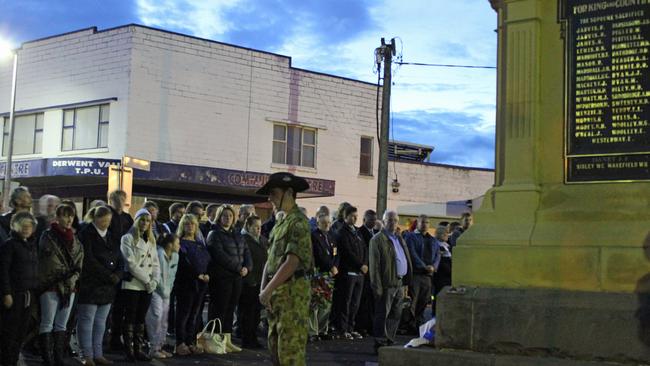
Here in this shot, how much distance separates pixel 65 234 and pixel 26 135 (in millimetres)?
23805

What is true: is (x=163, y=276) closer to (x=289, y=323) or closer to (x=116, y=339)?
(x=116, y=339)

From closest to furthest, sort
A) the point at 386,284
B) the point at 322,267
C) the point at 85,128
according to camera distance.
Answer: the point at 386,284
the point at 322,267
the point at 85,128

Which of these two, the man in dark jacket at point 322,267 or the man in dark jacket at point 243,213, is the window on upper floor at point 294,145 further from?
the man in dark jacket at point 322,267

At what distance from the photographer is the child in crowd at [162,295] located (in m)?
10.7

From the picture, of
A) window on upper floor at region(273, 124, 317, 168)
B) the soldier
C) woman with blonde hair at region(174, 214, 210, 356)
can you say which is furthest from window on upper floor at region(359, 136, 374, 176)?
the soldier

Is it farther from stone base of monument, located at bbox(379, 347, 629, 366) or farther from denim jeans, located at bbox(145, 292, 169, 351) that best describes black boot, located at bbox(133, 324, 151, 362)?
stone base of monument, located at bbox(379, 347, 629, 366)

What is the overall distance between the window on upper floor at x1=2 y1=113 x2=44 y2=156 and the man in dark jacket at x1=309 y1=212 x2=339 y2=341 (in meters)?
20.7

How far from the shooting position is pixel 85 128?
29.6 meters

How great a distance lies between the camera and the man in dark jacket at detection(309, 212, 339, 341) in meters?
13.0

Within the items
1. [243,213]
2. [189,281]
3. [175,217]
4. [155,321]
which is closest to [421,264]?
[243,213]

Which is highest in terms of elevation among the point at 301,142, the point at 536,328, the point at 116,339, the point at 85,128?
the point at 301,142

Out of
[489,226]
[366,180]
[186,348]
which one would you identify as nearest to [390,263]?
[186,348]

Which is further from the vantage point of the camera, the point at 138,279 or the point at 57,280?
the point at 138,279

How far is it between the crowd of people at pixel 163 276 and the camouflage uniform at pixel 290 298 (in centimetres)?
70
